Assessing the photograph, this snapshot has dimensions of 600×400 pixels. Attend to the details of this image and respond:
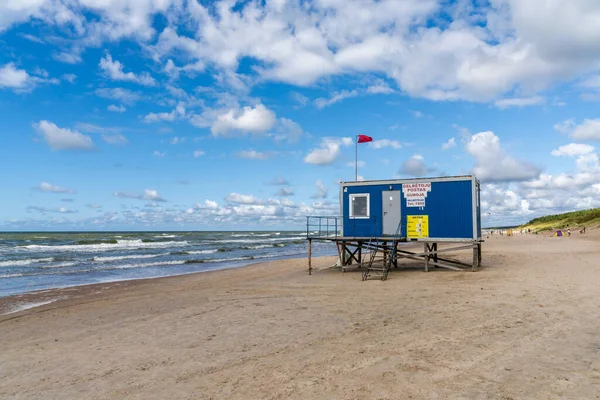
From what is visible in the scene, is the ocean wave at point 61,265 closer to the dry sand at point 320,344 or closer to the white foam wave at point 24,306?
the dry sand at point 320,344

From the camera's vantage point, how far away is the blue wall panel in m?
19.5

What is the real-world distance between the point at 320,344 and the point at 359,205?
44.5 ft

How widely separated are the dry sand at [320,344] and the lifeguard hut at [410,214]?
14.6 feet

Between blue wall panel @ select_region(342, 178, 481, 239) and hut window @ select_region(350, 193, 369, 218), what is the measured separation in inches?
9.9

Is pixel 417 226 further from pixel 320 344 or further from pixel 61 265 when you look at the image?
pixel 61 265

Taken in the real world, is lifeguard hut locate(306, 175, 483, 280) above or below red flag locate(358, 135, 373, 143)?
below

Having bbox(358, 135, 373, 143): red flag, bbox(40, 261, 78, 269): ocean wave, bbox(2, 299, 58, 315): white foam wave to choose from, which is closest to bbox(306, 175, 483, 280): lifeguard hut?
bbox(358, 135, 373, 143): red flag

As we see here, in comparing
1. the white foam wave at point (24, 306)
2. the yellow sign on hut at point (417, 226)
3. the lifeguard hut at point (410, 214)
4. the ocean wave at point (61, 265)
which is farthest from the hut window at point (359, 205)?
the ocean wave at point (61, 265)

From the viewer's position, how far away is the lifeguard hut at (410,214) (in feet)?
64.3

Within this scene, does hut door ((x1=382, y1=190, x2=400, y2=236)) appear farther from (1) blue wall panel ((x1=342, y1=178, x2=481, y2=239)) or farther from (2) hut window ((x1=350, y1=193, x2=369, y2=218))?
(2) hut window ((x1=350, y1=193, x2=369, y2=218))

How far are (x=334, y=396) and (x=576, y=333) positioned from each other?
567 centimetres

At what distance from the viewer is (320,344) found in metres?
8.43

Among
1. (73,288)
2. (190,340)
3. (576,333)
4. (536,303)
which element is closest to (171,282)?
(73,288)

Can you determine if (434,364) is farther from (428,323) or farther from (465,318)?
(465,318)
